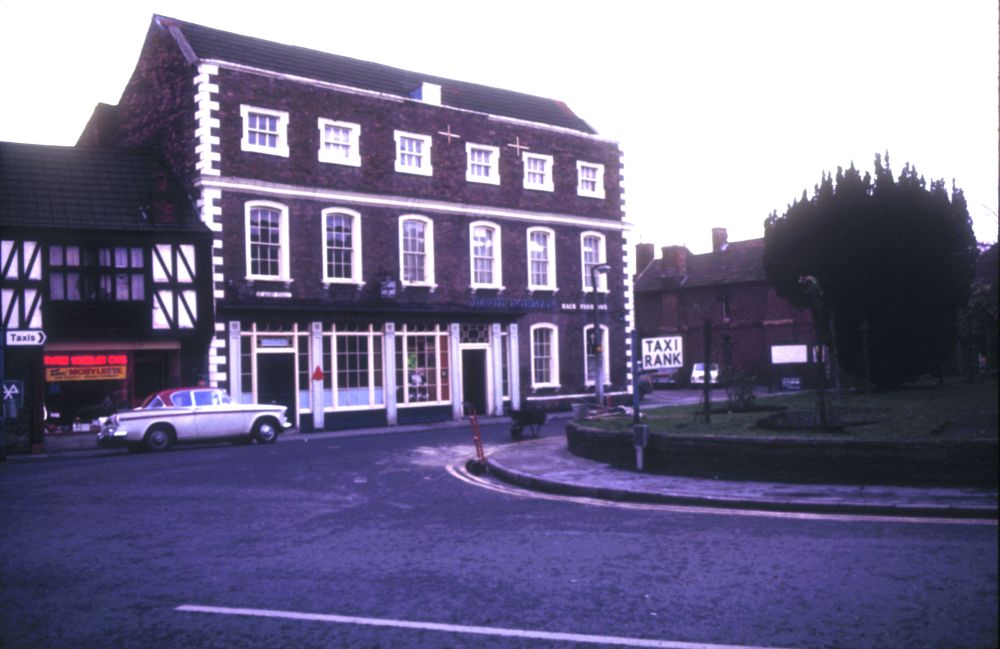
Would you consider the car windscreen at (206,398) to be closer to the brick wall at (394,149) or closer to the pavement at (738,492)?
the brick wall at (394,149)

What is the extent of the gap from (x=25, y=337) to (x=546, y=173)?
67.2ft

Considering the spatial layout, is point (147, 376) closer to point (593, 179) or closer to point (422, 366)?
point (422, 366)

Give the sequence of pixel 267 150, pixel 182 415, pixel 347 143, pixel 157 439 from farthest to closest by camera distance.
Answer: pixel 347 143, pixel 267 150, pixel 182 415, pixel 157 439

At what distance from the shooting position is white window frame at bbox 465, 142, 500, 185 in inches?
1276

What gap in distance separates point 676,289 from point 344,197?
32892mm

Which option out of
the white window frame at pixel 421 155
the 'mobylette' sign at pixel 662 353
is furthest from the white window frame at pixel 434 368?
the 'mobylette' sign at pixel 662 353

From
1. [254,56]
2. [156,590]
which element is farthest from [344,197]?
[156,590]

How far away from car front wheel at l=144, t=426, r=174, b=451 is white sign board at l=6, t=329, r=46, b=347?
346 centimetres

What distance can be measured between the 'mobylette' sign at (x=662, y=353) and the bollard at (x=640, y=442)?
3.73 feet

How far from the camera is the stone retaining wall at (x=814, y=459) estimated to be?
11078 mm

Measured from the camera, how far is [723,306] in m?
54.4

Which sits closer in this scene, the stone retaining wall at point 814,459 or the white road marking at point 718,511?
the white road marking at point 718,511

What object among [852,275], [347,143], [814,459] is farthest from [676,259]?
[814,459]

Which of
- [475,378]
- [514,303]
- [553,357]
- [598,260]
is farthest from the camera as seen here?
[598,260]
